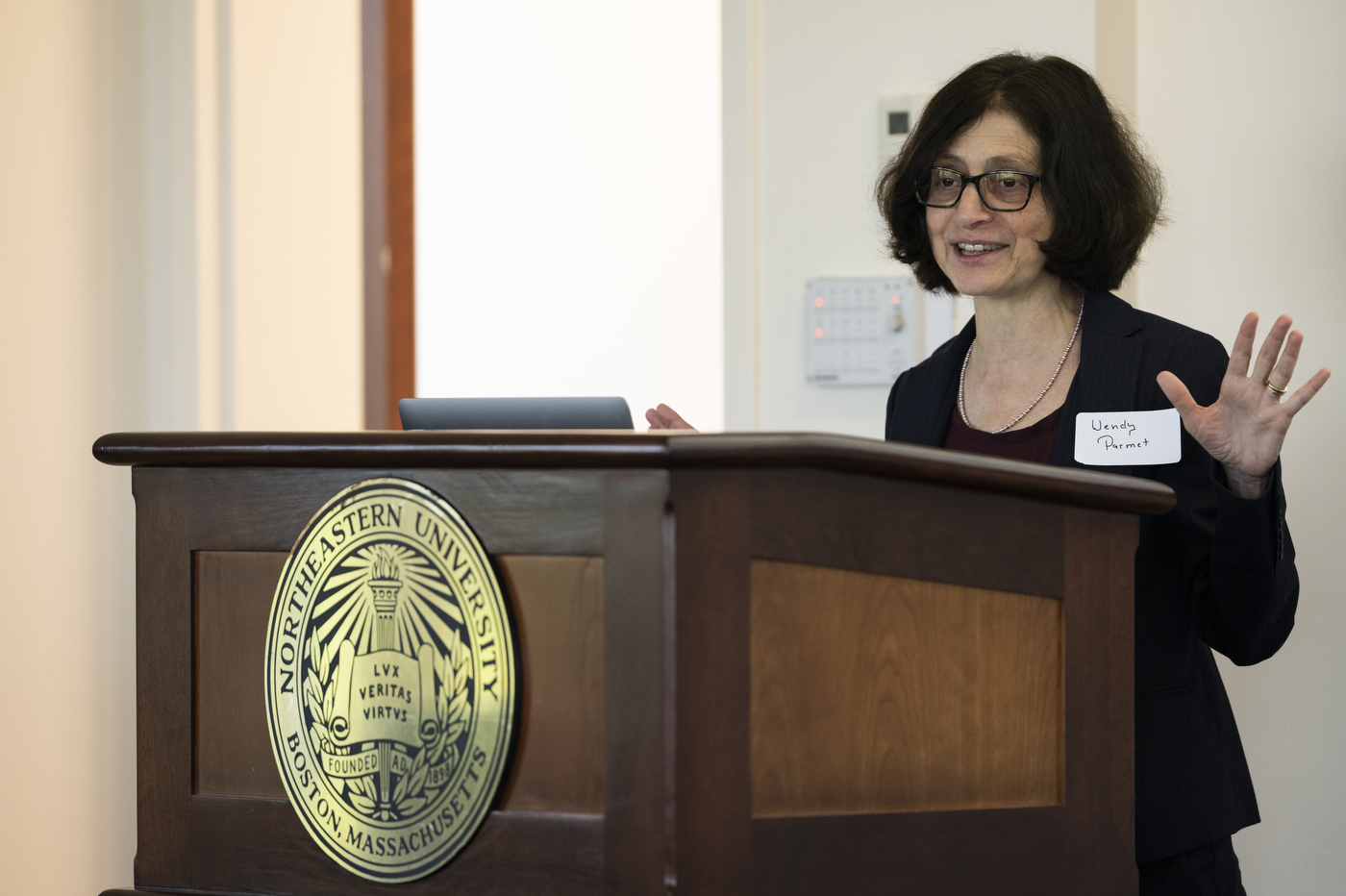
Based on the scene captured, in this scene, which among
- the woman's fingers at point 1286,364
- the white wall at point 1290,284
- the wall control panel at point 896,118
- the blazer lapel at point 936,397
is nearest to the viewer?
the woman's fingers at point 1286,364

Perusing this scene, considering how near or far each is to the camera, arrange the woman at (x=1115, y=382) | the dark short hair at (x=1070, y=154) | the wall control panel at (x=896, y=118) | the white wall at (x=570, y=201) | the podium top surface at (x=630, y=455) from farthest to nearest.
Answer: the white wall at (x=570, y=201)
the wall control panel at (x=896, y=118)
the dark short hair at (x=1070, y=154)
the woman at (x=1115, y=382)
the podium top surface at (x=630, y=455)

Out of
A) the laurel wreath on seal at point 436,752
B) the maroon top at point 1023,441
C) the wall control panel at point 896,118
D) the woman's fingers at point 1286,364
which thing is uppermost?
the wall control panel at point 896,118

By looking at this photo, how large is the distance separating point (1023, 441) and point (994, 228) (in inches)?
11.6

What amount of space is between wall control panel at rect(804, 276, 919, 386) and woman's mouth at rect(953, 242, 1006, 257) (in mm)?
924

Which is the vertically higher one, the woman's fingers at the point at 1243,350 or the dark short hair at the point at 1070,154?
the dark short hair at the point at 1070,154

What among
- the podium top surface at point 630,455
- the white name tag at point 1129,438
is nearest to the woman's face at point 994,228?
the white name tag at point 1129,438

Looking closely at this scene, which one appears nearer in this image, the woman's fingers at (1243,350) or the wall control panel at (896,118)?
the woman's fingers at (1243,350)

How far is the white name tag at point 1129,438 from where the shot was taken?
134cm

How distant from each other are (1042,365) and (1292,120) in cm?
105

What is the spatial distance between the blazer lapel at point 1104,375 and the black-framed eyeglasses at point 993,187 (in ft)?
0.67

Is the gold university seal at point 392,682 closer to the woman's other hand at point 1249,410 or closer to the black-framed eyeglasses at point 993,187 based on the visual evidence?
the woman's other hand at point 1249,410

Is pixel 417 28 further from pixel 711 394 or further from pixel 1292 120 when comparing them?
pixel 1292 120

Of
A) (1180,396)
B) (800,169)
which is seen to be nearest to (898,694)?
(1180,396)

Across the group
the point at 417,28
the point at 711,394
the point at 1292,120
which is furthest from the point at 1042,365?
the point at 417,28
